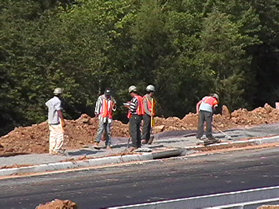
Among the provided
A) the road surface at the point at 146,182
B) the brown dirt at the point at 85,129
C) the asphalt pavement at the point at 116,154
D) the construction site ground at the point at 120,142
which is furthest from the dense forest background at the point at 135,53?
the road surface at the point at 146,182

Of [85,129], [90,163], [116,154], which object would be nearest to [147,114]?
[116,154]

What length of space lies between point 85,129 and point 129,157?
5.65 meters

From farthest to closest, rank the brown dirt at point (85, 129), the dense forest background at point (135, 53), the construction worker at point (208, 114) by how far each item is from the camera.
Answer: the dense forest background at point (135, 53) → the brown dirt at point (85, 129) → the construction worker at point (208, 114)

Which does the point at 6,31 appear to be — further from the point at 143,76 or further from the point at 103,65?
the point at 143,76

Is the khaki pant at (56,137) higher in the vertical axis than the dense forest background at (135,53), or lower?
lower

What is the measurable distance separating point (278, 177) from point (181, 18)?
3870cm

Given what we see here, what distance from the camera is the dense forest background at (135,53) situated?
37.9 meters

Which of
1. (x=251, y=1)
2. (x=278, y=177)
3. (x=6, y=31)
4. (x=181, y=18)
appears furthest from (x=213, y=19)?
(x=278, y=177)

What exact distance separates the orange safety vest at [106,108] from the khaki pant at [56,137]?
1.66 metres

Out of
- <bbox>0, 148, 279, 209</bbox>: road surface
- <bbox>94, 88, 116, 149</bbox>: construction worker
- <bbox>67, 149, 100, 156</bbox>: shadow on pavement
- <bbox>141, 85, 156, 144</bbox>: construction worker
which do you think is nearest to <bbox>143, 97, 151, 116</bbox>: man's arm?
<bbox>141, 85, 156, 144</bbox>: construction worker

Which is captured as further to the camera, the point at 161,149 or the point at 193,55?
the point at 193,55

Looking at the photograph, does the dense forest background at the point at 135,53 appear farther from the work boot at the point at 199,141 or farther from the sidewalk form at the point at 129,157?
the sidewalk form at the point at 129,157

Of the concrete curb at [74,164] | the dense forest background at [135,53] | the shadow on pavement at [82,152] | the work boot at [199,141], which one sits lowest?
the concrete curb at [74,164]

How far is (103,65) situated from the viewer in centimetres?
4438
